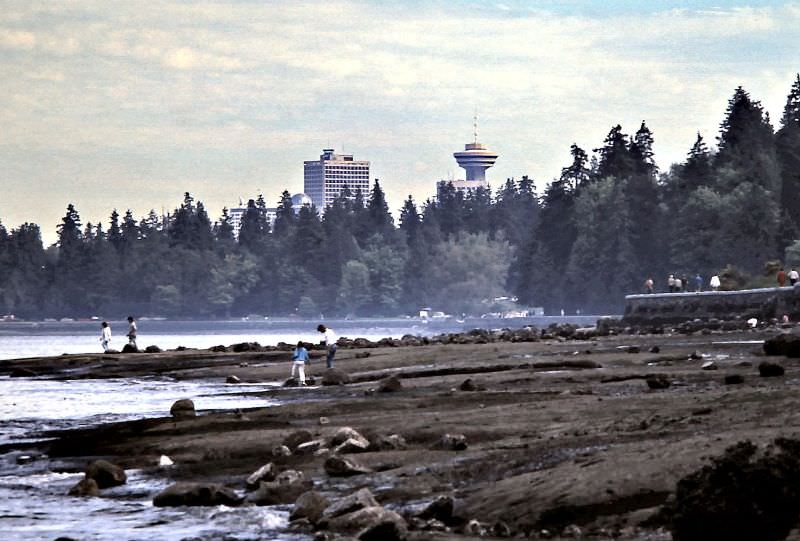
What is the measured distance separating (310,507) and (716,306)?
6425 centimetres

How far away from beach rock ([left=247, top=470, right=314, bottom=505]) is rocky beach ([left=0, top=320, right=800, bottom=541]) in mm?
36

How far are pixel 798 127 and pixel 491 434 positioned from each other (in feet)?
408

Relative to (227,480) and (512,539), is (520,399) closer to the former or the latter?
(227,480)

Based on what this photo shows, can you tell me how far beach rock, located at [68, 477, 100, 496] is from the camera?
72.5 ft

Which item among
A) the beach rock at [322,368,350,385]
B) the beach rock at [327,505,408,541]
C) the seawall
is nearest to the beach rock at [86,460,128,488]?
the beach rock at [327,505,408,541]

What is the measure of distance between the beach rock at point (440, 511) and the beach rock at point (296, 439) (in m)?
6.85

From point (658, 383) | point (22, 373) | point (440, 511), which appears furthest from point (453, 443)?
point (22, 373)

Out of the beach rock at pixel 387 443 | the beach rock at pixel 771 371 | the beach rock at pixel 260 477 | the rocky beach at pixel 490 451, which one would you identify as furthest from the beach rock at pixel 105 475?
the beach rock at pixel 771 371

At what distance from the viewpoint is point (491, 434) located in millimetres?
24094

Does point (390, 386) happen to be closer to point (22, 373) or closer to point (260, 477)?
point (260, 477)

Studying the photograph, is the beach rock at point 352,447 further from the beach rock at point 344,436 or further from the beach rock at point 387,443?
the beach rock at point 344,436

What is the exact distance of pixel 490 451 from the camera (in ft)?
71.1

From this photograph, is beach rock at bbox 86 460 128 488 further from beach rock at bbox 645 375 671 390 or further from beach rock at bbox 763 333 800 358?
beach rock at bbox 763 333 800 358

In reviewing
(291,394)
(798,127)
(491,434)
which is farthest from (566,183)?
(491,434)
